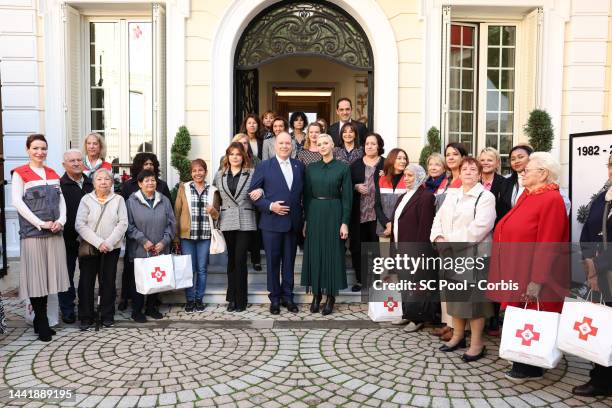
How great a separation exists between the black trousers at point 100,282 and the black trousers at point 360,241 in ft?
8.35

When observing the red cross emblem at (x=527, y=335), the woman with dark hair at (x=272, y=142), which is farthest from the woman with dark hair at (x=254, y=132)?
the red cross emblem at (x=527, y=335)

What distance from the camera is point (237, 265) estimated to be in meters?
5.22

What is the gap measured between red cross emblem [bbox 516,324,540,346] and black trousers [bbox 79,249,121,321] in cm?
366

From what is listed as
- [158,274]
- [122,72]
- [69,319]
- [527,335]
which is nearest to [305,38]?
[122,72]

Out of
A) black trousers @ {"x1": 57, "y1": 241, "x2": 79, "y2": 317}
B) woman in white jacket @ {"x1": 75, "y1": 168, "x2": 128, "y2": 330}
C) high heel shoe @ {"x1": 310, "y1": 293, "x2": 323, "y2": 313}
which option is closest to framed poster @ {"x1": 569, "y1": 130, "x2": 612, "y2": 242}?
high heel shoe @ {"x1": 310, "y1": 293, "x2": 323, "y2": 313}

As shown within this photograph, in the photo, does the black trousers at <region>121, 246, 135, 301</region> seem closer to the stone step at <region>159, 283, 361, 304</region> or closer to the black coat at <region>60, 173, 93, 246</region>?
the stone step at <region>159, 283, 361, 304</region>

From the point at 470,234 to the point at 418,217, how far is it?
0.68 metres

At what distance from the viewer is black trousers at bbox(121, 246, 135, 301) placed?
201 inches

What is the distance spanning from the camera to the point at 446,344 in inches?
167

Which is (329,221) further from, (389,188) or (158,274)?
(158,274)

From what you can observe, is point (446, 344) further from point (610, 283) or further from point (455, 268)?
point (610, 283)

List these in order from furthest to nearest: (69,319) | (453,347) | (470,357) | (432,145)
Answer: (432,145) → (69,319) → (453,347) → (470,357)

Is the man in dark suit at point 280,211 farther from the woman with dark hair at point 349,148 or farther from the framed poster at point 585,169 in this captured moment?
the framed poster at point 585,169

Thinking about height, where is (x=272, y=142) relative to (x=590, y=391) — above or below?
above
